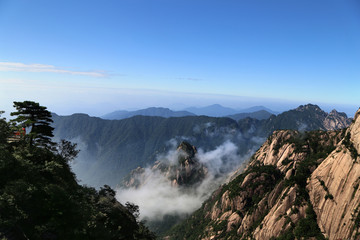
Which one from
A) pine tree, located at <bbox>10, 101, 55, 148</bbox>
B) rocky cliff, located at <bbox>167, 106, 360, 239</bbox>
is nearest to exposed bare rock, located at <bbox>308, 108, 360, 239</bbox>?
rocky cliff, located at <bbox>167, 106, 360, 239</bbox>

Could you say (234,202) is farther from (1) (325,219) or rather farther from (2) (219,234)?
(1) (325,219)

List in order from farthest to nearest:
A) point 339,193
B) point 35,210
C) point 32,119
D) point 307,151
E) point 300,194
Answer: point 307,151 < point 300,194 < point 339,193 < point 32,119 < point 35,210

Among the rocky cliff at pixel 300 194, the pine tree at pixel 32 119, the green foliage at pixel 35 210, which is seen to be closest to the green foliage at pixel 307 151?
the rocky cliff at pixel 300 194

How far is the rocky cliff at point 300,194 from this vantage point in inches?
3750

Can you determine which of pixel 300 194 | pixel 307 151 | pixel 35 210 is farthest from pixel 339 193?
pixel 35 210

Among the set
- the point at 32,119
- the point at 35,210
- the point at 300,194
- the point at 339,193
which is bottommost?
the point at 300,194

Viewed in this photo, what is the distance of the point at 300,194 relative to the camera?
122625 millimetres

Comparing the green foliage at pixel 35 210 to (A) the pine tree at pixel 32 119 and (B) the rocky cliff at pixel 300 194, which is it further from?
(B) the rocky cliff at pixel 300 194

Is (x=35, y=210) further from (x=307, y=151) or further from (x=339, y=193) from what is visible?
(x=307, y=151)

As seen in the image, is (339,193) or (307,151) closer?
(339,193)

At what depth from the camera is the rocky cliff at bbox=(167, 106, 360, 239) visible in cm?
9525

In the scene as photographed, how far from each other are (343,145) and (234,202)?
104931mm

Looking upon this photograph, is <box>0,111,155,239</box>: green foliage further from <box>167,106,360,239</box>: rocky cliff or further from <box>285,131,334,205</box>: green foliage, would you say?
<box>285,131,334,205</box>: green foliage

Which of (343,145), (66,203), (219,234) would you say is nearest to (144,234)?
→ (66,203)
